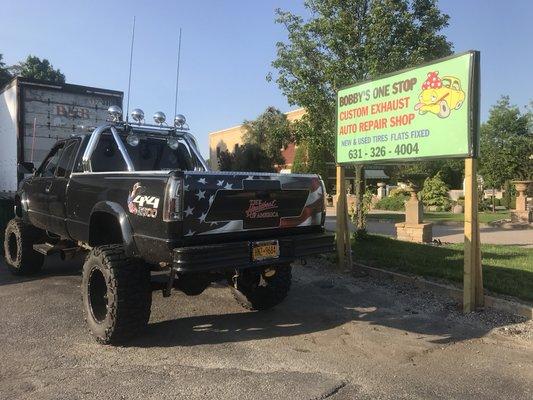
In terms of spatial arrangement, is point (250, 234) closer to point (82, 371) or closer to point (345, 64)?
point (82, 371)

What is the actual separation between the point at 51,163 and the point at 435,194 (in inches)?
1017

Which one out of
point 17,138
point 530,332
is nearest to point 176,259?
point 530,332

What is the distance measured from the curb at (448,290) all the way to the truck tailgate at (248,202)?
2440 millimetres

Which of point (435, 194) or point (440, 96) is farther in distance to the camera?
point (435, 194)

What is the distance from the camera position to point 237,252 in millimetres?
4520

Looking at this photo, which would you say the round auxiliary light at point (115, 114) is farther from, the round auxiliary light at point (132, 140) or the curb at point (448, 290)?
the curb at point (448, 290)

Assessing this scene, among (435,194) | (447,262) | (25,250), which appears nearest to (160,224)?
(25,250)

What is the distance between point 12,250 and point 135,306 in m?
4.28

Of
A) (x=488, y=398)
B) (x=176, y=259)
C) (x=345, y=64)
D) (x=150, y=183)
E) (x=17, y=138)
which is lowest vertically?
(x=488, y=398)

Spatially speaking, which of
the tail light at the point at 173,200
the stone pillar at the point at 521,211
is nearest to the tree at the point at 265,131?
the stone pillar at the point at 521,211

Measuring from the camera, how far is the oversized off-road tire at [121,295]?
15.3ft

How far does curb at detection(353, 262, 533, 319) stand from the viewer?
5938 mm

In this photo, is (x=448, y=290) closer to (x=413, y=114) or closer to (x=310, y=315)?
(x=310, y=315)

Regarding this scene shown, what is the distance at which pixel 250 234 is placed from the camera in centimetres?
481
